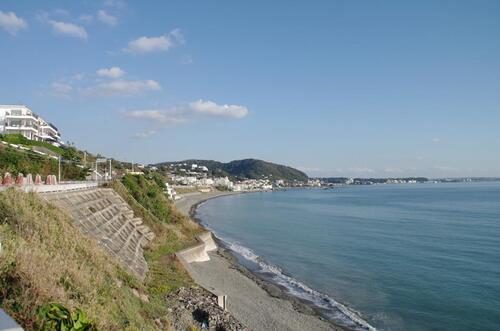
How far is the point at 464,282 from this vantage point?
2803 cm

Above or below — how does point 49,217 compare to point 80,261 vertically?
above

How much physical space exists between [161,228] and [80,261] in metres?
22.3

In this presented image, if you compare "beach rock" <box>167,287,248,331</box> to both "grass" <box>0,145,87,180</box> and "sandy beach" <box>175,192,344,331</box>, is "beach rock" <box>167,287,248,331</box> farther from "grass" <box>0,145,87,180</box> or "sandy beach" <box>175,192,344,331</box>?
"grass" <box>0,145,87,180</box>

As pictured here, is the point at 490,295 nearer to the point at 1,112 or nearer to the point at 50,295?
the point at 50,295

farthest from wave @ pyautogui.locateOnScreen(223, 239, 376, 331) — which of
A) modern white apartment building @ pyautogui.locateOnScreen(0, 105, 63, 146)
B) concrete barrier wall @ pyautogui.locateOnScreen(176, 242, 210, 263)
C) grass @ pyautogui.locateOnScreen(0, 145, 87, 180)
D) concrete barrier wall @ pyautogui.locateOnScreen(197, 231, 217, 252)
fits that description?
modern white apartment building @ pyautogui.locateOnScreen(0, 105, 63, 146)

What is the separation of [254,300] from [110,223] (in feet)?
32.2

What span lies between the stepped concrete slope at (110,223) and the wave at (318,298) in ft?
32.6

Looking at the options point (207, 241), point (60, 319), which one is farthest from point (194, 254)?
point (60, 319)

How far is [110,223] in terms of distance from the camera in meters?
24.5

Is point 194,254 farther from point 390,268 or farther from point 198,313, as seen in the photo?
point 390,268

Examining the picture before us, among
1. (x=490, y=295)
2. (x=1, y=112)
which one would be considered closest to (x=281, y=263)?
(x=490, y=295)

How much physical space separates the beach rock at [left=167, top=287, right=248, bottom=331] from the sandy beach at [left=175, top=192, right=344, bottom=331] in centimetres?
218

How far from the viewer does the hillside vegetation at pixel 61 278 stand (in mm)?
6402

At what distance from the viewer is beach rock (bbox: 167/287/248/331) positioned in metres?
15.1
